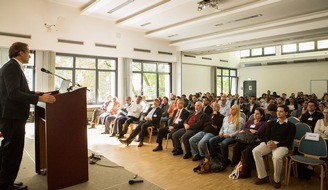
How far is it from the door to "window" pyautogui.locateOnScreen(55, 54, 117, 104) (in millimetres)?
9975

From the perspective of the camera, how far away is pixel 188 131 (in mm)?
4512

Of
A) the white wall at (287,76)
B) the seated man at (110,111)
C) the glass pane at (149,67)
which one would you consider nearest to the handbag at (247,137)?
the seated man at (110,111)

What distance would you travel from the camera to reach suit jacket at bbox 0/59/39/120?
212 cm

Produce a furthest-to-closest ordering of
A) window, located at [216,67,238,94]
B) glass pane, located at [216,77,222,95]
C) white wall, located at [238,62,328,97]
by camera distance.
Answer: window, located at [216,67,238,94] < glass pane, located at [216,77,222,95] < white wall, located at [238,62,328,97]

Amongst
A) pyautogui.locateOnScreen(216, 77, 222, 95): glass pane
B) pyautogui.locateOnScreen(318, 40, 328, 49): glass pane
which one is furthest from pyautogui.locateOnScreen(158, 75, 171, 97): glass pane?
pyautogui.locateOnScreen(318, 40, 328, 49): glass pane

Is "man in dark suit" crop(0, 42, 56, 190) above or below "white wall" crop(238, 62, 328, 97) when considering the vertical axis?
below

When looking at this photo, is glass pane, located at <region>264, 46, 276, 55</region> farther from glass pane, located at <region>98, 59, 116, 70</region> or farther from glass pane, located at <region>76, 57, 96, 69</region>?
glass pane, located at <region>76, 57, 96, 69</region>

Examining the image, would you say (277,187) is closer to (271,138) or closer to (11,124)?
(271,138)

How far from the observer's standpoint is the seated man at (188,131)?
4.37 metres

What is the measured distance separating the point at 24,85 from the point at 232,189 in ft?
9.38

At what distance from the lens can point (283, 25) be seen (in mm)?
7574

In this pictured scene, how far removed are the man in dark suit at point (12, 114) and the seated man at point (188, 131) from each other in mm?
2816

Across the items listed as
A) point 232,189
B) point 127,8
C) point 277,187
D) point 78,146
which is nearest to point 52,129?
point 78,146

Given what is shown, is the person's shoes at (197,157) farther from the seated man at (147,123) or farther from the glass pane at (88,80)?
the glass pane at (88,80)
